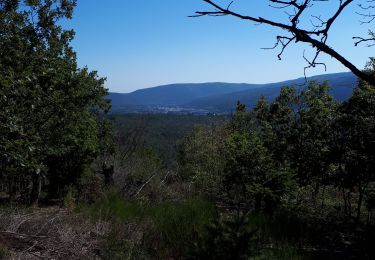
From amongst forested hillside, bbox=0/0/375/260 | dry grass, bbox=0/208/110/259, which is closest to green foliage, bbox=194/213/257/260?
forested hillside, bbox=0/0/375/260

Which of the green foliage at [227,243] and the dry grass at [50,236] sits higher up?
the green foliage at [227,243]

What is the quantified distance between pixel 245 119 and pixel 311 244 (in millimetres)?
22802

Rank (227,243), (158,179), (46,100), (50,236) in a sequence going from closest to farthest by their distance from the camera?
1. (227,243)
2. (50,236)
3. (46,100)
4. (158,179)

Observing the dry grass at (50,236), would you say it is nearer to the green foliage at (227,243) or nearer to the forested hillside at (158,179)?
the forested hillside at (158,179)

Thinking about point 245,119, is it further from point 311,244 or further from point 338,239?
point 311,244

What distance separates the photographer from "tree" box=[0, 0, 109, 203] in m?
7.04

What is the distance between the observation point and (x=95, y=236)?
5.66 metres

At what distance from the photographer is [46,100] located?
1133cm

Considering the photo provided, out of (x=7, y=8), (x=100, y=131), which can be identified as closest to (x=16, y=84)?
(x=7, y=8)

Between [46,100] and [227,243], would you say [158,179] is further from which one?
[227,243]

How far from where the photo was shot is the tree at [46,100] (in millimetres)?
7039

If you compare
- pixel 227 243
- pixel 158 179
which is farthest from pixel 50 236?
pixel 158 179

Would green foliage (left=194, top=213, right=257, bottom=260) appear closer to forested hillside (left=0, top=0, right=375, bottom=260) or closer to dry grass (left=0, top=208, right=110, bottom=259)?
forested hillside (left=0, top=0, right=375, bottom=260)

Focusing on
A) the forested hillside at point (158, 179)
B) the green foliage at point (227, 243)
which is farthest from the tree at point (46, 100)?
the green foliage at point (227, 243)
